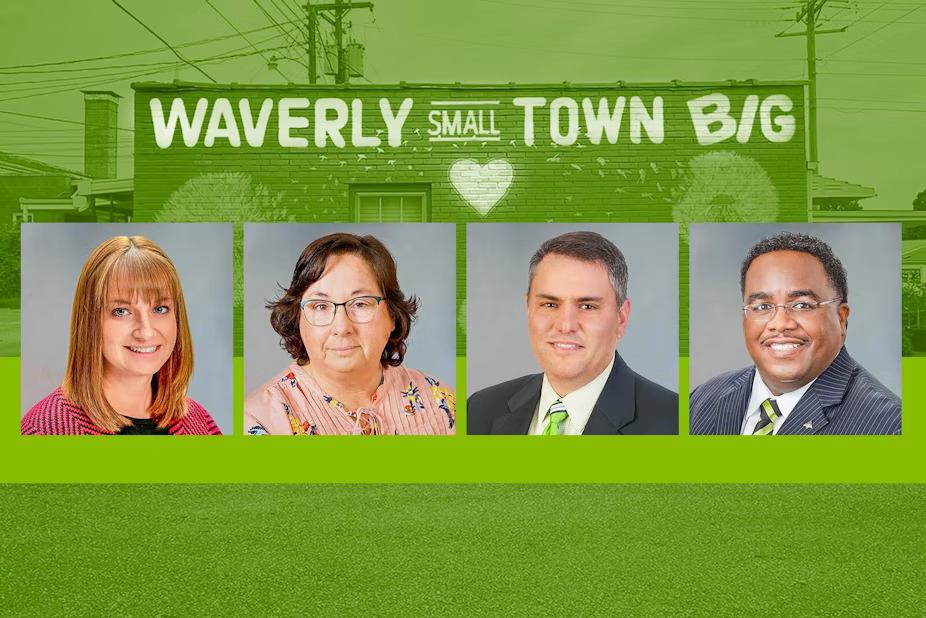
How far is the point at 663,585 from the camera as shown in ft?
19.2

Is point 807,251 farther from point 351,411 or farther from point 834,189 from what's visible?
point 834,189

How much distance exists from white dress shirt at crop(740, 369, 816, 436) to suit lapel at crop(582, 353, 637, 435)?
915mm

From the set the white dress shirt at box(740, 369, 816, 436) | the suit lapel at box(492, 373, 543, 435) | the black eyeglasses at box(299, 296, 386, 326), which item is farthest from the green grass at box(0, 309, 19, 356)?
the white dress shirt at box(740, 369, 816, 436)

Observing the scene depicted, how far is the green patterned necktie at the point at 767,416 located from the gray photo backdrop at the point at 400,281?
7.77 feet

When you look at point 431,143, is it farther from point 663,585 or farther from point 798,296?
point 663,585

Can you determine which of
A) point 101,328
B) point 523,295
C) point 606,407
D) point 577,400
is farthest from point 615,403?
point 101,328

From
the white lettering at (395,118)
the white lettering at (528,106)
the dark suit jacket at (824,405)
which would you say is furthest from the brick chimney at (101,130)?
the dark suit jacket at (824,405)

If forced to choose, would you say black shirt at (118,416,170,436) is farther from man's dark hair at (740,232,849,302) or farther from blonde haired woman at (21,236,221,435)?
man's dark hair at (740,232,849,302)

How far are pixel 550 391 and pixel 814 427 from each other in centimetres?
204

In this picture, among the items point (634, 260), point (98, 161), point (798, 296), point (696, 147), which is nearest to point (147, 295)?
point (634, 260)

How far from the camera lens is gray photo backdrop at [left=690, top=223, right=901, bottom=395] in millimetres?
7848

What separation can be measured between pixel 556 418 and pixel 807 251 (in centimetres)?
229

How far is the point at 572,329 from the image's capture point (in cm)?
762

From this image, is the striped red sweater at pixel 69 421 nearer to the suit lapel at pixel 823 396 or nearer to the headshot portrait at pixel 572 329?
the headshot portrait at pixel 572 329
